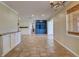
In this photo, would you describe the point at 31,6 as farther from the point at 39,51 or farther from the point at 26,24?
the point at 26,24

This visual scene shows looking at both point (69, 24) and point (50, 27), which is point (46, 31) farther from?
point (69, 24)

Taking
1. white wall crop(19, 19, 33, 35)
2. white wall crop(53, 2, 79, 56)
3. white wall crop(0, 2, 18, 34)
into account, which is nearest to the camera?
white wall crop(53, 2, 79, 56)

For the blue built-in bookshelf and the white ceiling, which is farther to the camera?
the blue built-in bookshelf

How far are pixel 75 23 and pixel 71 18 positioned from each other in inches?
15.4

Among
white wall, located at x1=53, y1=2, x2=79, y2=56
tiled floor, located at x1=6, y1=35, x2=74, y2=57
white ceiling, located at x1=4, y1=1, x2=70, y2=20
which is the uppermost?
white ceiling, located at x1=4, y1=1, x2=70, y2=20

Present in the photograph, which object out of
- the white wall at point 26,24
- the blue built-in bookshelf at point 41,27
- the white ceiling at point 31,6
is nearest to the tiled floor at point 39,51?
the white ceiling at point 31,6

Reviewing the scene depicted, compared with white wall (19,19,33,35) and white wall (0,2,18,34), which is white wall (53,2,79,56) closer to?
white wall (0,2,18,34)

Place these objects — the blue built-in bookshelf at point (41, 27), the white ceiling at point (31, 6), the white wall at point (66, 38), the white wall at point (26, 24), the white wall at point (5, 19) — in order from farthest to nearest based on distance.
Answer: the blue built-in bookshelf at point (41, 27), the white wall at point (26, 24), the white ceiling at point (31, 6), the white wall at point (5, 19), the white wall at point (66, 38)

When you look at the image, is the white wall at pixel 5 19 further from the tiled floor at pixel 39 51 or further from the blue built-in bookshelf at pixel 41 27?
the blue built-in bookshelf at pixel 41 27

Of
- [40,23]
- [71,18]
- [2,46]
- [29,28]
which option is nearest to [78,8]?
[71,18]

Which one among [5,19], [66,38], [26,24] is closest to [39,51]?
[66,38]

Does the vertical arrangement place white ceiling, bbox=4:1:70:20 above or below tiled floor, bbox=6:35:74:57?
above

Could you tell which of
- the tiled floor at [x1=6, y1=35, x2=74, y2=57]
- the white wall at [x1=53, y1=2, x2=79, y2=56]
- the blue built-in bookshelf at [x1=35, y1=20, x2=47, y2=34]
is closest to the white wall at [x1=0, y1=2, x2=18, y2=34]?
the tiled floor at [x1=6, y1=35, x2=74, y2=57]

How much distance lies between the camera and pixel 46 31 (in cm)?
2255
